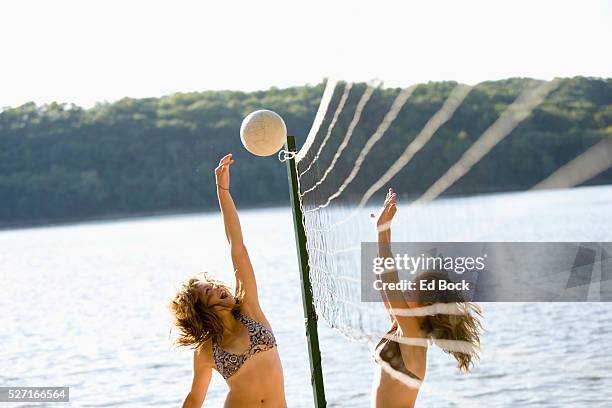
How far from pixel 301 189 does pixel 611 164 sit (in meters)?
2.92

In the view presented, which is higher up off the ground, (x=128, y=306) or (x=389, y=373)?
(x=389, y=373)

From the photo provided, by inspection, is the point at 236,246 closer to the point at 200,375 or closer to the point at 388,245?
the point at 200,375

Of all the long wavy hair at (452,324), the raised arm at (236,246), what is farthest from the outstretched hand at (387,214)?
the raised arm at (236,246)

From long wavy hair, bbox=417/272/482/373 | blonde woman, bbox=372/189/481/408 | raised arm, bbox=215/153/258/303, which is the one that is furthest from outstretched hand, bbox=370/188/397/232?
raised arm, bbox=215/153/258/303

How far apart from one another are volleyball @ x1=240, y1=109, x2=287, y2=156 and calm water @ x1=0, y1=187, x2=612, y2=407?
1106 mm

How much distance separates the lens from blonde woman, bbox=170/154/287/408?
4016mm

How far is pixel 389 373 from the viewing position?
398 centimetres

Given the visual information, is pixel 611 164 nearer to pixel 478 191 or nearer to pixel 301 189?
pixel 478 191

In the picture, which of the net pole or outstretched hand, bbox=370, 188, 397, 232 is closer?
outstretched hand, bbox=370, 188, 397, 232

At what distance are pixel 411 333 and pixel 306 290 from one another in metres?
1.13

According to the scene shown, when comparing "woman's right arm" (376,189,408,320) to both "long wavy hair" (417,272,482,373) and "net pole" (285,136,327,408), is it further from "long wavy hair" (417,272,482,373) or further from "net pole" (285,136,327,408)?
"net pole" (285,136,327,408)

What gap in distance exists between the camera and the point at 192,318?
3980 mm

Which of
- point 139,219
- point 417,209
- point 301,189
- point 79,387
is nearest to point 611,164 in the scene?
point 417,209

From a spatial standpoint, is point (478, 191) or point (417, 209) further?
point (417, 209)
